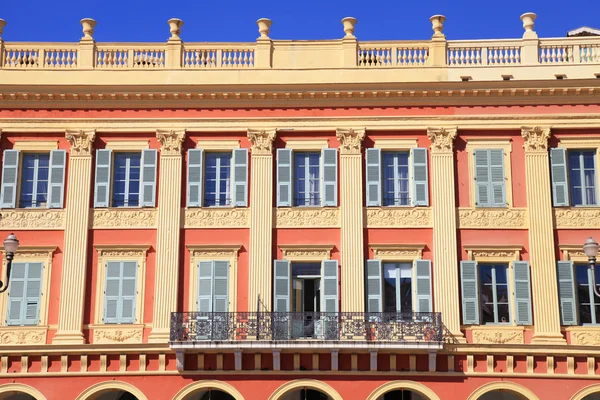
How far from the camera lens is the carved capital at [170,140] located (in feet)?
104

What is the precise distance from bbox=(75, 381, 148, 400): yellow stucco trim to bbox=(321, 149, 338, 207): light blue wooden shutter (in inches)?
338

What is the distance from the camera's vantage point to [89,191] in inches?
1242

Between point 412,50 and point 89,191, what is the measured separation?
12189 millimetres

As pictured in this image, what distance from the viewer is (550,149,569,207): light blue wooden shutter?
31.0 m

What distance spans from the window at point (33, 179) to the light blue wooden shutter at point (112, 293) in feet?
9.18

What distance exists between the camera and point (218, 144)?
105 feet

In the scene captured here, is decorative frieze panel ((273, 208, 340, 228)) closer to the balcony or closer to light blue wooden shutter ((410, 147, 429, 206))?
light blue wooden shutter ((410, 147, 429, 206))

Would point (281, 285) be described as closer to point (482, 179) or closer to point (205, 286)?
point (205, 286)

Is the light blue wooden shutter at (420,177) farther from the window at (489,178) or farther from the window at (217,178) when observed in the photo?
the window at (217,178)

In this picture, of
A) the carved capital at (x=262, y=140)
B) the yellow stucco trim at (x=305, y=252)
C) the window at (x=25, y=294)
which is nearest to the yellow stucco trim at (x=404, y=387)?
the yellow stucco trim at (x=305, y=252)

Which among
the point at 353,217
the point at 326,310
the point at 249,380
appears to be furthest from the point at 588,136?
the point at 249,380

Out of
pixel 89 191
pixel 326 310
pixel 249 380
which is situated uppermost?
pixel 89 191

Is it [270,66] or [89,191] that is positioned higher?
[270,66]

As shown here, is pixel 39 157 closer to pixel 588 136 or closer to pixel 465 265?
pixel 465 265
